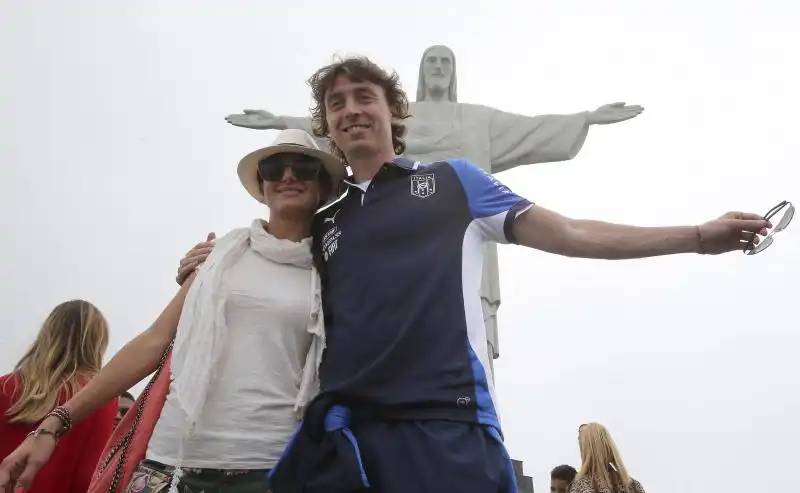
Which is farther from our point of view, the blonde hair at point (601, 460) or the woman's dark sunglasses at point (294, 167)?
the blonde hair at point (601, 460)

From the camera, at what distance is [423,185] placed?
1776 millimetres

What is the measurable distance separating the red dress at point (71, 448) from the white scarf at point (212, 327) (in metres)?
0.81

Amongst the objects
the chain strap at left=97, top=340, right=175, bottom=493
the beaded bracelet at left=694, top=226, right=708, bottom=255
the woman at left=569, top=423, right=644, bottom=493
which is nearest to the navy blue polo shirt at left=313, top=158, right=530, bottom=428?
the beaded bracelet at left=694, top=226, right=708, bottom=255

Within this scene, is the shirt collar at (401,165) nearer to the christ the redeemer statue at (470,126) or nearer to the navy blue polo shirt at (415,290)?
the navy blue polo shirt at (415,290)

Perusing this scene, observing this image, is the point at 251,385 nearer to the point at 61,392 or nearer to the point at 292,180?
the point at 292,180

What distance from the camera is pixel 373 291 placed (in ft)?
5.44

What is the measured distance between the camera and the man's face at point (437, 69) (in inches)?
258

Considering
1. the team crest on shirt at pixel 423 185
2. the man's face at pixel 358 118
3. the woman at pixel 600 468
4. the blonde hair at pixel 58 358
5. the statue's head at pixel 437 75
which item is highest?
the statue's head at pixel 437 75

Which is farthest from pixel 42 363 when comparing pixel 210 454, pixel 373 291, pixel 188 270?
pixel 373 291

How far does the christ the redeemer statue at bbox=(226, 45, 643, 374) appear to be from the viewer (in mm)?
6262

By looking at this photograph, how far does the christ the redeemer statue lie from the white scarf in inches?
166

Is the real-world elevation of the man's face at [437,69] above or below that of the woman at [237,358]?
above

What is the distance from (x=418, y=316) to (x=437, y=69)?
207 inches

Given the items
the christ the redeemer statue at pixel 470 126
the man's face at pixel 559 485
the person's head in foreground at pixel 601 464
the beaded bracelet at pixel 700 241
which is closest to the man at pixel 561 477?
the man's face at pixel 559 485
